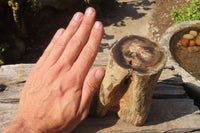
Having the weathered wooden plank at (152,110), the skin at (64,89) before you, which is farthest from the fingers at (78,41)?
the weathered wooden plank at (152,110)

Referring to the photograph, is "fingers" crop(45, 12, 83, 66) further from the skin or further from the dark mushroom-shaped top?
the dark mushroom-shaped top

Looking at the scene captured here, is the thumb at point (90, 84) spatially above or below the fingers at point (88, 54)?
below

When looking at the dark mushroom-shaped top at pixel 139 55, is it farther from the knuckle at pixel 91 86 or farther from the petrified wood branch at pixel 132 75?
the knuckle at pixel 91 86

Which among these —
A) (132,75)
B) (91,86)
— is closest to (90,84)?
(91,86)

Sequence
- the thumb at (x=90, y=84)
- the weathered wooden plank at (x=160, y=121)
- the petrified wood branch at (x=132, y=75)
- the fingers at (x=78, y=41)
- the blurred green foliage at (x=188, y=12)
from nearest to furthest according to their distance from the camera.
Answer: the petrified wood branch at (x=132, y=75) → the thumb at (x=90, y=84) → the fingers at (x=78, y=41) → the weathered wooden plank at (x=160, y=121) → the blurred green foliage at (x=188, y=12)

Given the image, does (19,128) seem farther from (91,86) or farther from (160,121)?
(160,121)

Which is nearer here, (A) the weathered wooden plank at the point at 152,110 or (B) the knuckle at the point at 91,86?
(B) the knuckle at the point at 91,86

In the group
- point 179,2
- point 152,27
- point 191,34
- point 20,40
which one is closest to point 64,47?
point 20,40
